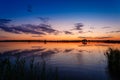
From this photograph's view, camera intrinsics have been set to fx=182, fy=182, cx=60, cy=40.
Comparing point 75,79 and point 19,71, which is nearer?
point 19,71

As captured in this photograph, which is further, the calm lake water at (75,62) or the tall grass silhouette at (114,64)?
the tall grass silhouette at (114,64)

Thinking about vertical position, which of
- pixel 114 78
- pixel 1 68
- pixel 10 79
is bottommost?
pixel 114 78

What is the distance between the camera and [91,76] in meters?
18.3

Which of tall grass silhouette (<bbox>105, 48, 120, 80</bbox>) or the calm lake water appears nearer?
the calm lake water

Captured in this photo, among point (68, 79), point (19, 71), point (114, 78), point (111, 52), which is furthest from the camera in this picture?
point (111, 52)

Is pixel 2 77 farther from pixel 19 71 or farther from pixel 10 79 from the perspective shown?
pixel 19 71

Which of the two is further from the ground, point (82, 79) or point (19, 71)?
point (19, 71)

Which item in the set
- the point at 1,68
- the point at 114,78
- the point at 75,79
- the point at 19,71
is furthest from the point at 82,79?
the point at 1,68

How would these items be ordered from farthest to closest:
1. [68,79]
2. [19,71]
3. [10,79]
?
[68,79] < [19,71] < [10,79]

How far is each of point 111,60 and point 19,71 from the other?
1363cm

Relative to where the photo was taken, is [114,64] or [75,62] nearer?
[114,64]

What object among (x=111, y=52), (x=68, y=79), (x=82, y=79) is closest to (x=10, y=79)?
(x=68, y=79)

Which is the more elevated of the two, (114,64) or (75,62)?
(114,64)

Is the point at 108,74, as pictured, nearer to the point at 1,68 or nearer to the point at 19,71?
the point at 19,71
